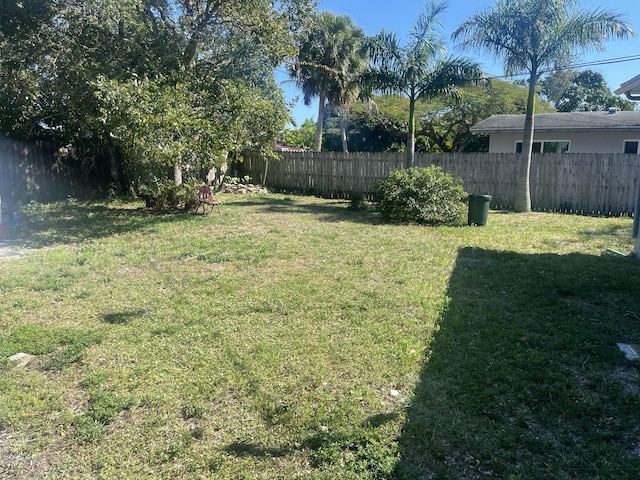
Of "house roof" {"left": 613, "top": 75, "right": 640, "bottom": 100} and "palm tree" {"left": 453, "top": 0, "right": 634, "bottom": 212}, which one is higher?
"palm tree" {"left": 453, "top": 0, "right": 634, "bottom": 212}

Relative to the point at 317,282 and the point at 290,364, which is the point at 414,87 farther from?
the point at 290,364

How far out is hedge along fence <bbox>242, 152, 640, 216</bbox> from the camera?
1196cm

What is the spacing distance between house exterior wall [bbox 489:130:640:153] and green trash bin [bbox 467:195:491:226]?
10.2m

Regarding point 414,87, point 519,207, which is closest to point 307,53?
point 414,87

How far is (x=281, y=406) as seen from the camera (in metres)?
2.97

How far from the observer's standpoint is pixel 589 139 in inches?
688

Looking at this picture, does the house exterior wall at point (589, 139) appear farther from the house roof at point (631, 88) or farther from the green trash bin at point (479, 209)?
the house roof at point (631, 88)

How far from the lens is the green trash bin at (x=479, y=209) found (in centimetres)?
993

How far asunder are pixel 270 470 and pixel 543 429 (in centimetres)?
167

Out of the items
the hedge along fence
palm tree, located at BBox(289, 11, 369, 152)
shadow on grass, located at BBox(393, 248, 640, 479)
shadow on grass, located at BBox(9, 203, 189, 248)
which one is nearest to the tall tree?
palm tree, located at BBox(289, 11, 369, 152)

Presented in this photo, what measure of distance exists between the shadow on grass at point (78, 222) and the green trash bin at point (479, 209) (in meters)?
6.86

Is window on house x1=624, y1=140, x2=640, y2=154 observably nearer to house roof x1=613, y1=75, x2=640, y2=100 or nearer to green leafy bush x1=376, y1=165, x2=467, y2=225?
green leafy bush x1=376, y1=165, x2=467, y2=225

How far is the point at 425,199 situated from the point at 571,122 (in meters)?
10.9

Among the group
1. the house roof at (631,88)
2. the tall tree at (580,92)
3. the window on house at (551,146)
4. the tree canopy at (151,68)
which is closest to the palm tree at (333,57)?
the window on house at (551,146)
